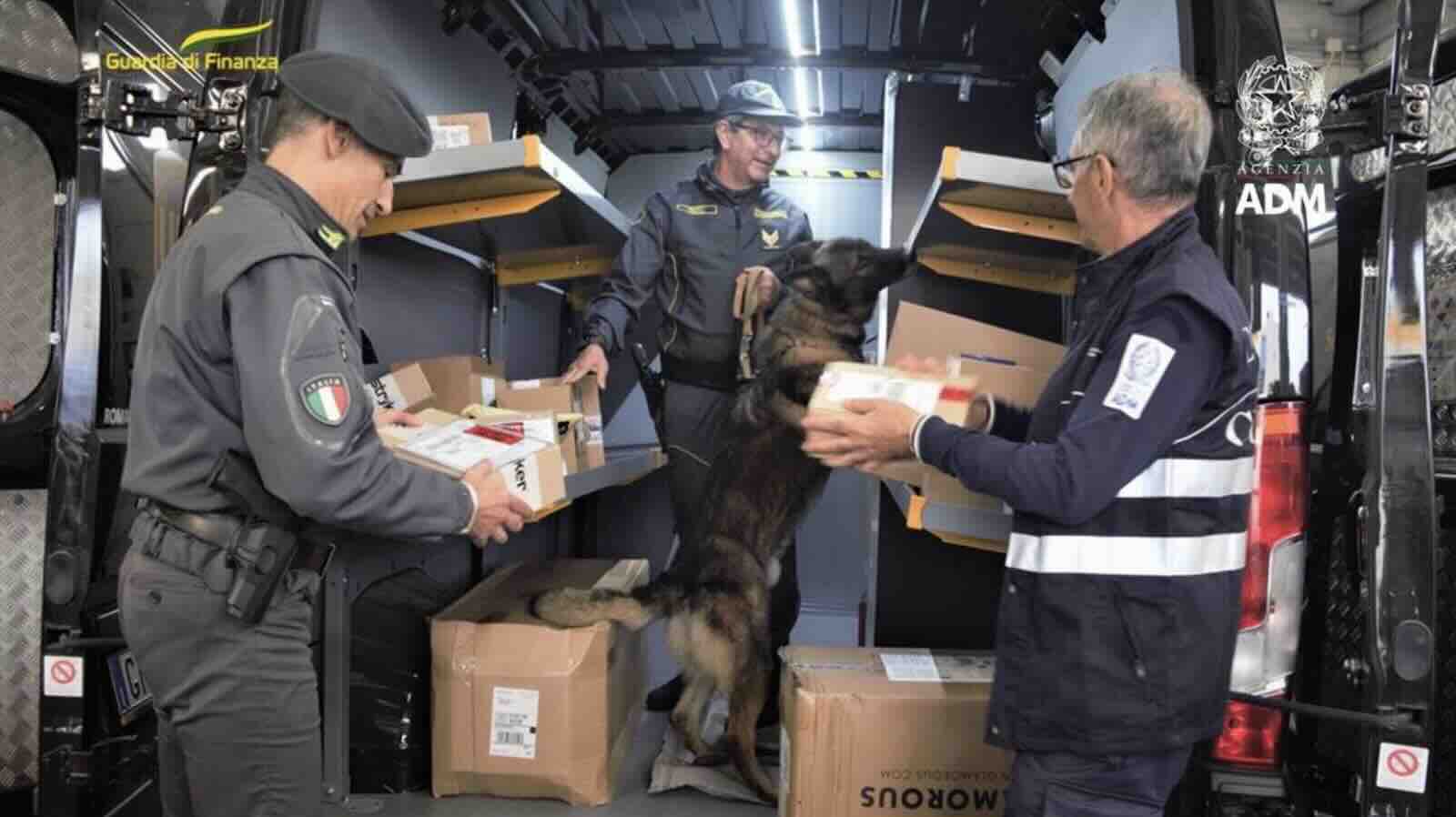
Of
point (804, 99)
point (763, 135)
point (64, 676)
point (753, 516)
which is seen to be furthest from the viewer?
point (804, 99)

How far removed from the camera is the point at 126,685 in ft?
6.27

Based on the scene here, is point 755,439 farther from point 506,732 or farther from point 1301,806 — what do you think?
point 1301,806

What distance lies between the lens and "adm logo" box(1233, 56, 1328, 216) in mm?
1620

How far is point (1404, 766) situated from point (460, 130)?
2431mm

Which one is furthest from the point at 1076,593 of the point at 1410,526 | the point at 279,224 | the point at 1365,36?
the point at 1365,36

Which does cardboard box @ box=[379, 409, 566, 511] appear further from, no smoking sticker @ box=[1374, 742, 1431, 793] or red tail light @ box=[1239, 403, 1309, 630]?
no smoking sticker @ box=[1374, 742, 1431, 793]

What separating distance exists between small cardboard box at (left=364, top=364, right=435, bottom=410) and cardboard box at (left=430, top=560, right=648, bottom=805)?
23.7 inches

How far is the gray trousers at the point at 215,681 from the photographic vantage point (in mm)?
1482

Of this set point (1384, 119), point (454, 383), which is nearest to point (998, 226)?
point (1384, 119)

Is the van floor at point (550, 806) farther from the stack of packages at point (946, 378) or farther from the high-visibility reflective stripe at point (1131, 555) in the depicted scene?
the high-visibility reflective stripe at point (1131, 555)

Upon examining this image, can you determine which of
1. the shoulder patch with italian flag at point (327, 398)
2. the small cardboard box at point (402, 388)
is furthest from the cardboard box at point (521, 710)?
the shoulder patch with italian flag at point (327, 398)

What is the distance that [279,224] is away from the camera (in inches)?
59.3

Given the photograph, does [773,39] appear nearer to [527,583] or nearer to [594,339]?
[594,339]

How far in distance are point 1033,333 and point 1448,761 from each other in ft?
5.12
